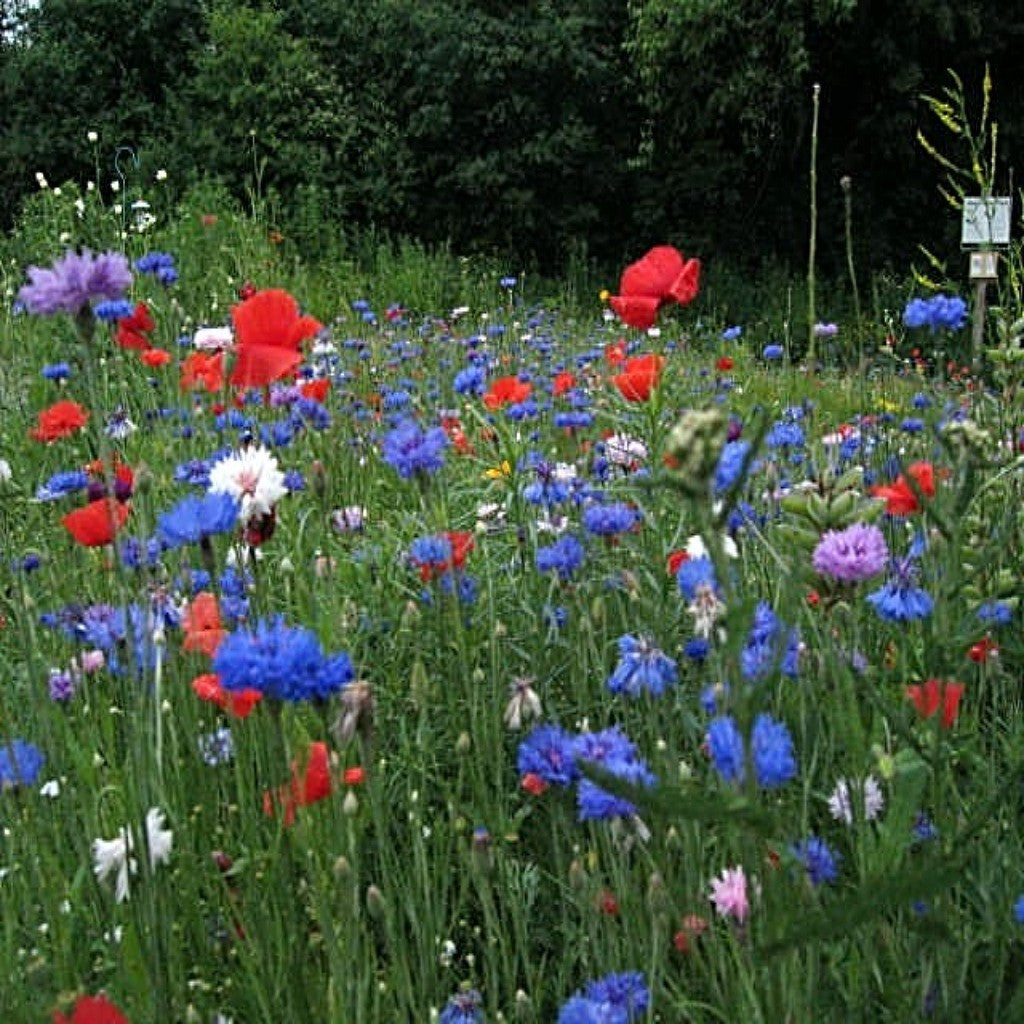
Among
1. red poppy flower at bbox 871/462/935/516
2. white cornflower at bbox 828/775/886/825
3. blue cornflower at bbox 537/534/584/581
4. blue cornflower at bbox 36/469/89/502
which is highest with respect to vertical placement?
red poppy flower at bbox 871/462/935/516

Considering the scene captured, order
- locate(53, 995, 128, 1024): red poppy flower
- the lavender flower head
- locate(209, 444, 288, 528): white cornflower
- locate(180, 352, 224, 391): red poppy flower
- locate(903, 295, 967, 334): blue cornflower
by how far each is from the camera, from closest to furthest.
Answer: locate(53, 995, 128, 1024): red poppy flower
the lavender flower head
locate(209, 444, 288, 528): white cornflower
locate(903, 295, 967, 334): blue cornflower
locate(180, 352, 224, 391): red poppy flower

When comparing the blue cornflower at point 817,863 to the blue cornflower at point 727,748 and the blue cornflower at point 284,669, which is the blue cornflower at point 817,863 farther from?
the blue cornflower at point 284,669

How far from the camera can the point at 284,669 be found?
922 millimetres

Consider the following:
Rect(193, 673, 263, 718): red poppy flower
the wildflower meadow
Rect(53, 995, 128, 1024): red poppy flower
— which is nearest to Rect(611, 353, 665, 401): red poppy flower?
the wildflower meadow

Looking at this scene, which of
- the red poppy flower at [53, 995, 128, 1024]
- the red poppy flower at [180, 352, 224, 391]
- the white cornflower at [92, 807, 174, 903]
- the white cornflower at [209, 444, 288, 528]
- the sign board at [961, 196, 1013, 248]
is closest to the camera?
the red poppy flower at [53, 995, 128, 1024]

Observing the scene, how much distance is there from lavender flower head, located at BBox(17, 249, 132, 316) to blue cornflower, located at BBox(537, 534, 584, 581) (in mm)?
670

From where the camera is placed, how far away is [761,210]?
549 inches

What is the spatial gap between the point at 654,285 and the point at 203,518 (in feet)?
2.47

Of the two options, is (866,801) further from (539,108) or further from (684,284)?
(539,108)

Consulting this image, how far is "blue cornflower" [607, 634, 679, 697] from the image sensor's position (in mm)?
1202

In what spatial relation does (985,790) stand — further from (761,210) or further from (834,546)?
(761,210)

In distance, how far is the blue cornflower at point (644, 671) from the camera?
1202mm

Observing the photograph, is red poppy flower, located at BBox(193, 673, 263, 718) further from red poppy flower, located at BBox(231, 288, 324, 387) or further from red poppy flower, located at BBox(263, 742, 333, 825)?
red poppy flower, located at BBox(231, 288, 324, 387)

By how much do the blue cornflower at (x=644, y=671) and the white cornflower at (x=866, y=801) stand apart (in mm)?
175
